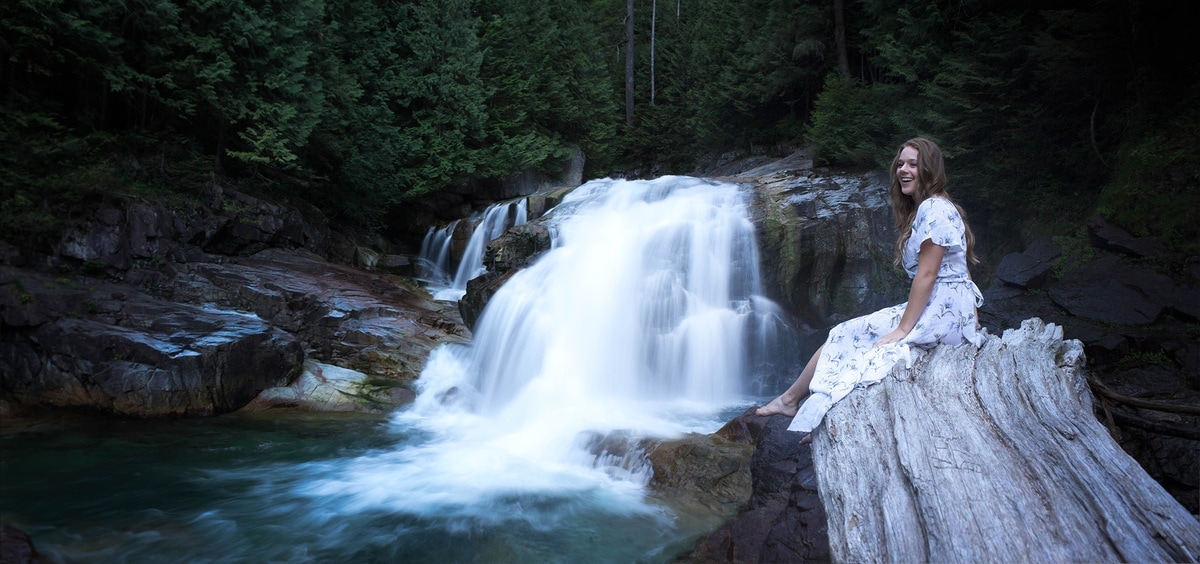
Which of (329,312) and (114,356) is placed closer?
(114,356)

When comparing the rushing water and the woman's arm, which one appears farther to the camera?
the rushing water

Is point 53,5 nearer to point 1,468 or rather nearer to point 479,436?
point 1,468

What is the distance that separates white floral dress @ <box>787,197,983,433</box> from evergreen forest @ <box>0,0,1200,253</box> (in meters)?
5.92

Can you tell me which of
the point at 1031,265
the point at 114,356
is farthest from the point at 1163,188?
the point at 114,356

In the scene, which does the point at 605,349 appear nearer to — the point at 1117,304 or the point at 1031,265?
the point at 1031,265

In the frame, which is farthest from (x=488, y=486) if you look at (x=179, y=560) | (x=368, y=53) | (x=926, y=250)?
(x=368, y=53)

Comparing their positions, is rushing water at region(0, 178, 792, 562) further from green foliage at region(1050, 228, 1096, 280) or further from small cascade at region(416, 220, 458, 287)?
small cascade at region(416, 220, 458, 287)

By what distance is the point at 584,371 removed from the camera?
9.08 meters

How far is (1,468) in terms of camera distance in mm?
5934

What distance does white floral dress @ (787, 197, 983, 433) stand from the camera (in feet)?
10.4

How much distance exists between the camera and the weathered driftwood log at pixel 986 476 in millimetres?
2043

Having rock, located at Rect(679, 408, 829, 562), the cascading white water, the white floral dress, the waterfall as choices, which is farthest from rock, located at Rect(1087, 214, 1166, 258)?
the waterfall

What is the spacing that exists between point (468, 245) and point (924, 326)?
13.0 m

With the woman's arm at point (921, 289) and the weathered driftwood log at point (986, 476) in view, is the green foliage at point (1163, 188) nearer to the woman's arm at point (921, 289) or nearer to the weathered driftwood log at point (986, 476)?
the weathered driftwood log at point (986, 476)
